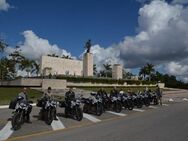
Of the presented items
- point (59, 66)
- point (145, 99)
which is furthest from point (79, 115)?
point (59, 66)

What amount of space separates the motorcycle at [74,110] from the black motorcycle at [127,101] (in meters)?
7.57

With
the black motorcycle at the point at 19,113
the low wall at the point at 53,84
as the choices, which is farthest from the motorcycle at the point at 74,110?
the low wall at the point at 53,84

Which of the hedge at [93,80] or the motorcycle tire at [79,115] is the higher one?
the hedge at [93,80]

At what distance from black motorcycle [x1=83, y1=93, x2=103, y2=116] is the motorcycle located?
2.38 metres

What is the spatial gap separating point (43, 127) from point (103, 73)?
9985cm

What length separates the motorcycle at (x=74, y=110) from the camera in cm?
1914

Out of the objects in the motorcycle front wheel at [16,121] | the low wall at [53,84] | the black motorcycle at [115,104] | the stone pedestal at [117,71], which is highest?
the stone pedestal at [117,71]

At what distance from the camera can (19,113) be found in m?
15.4

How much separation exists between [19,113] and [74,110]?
14.7ft

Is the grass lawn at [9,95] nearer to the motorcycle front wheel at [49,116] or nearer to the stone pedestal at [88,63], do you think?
the motorcycle front wheel at [49,116]

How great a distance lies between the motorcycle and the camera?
754 inches

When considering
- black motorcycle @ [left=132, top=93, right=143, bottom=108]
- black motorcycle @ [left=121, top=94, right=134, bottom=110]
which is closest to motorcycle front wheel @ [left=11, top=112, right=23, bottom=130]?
black motorcycle @ [left=121, top=94, right=134, bottom=110]

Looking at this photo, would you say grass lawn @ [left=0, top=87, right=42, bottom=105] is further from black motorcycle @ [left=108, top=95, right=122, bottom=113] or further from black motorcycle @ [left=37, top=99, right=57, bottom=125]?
black motorcycle @ [left=37, top=99, right=57, bottom=125]

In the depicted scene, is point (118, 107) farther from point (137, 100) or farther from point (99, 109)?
point (137, 100)
